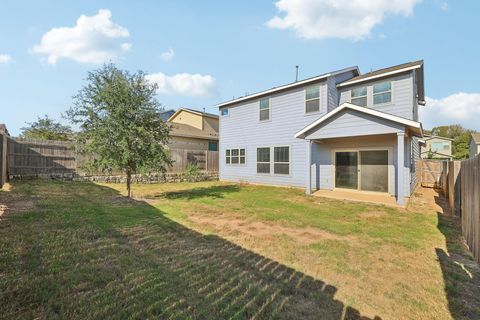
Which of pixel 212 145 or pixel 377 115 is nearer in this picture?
pixel 377 115

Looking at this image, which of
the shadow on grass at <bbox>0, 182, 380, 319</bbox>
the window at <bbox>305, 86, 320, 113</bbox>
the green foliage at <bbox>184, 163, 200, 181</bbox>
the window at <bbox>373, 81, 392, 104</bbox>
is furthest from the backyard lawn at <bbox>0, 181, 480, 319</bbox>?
the green foliage at <bbox>184, 163, 200, 181</bbox>

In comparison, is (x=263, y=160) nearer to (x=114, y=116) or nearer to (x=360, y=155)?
(x=360, y=155)

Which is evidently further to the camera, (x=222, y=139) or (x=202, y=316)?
(x=222, y=139)

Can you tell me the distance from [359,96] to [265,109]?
16.9ft

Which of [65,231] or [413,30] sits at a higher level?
[413,30]

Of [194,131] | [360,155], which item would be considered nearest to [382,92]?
[360,155]

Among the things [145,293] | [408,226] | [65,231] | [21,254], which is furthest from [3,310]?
[408,226]

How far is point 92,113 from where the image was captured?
8250 millimetres

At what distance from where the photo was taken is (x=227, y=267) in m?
3.57

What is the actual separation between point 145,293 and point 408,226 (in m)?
6.49

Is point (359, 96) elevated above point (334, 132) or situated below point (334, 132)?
above

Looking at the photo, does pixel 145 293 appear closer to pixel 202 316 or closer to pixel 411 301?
pixel 202 316

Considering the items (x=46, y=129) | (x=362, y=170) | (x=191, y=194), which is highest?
(x=46, y=129)

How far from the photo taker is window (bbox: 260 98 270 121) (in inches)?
567
